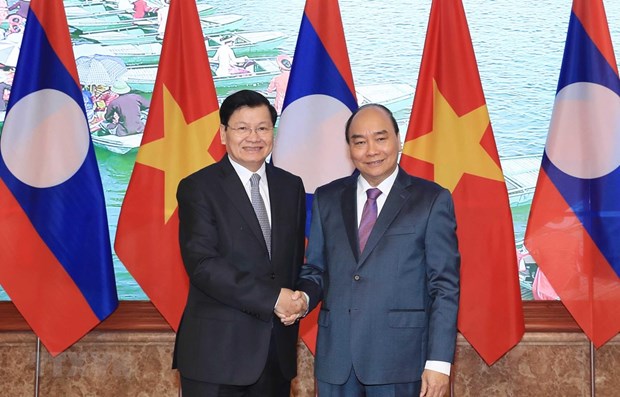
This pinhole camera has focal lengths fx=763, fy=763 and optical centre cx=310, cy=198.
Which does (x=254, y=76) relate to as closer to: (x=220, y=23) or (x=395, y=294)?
(x=220, y=23)

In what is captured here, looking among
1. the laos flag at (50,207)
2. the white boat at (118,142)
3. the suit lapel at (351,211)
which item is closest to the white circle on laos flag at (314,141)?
the white boat at (118,142)

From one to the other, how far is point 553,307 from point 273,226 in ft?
6.76

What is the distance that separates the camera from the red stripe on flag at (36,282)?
3.53 meters

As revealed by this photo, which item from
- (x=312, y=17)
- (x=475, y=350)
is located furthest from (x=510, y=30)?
(x=475, y=350)


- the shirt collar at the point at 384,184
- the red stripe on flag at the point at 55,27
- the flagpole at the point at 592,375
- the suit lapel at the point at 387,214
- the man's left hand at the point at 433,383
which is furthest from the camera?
the flagpole at the point at 592,375

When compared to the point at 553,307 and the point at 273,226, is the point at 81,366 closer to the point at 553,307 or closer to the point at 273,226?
A: the point at 273,226

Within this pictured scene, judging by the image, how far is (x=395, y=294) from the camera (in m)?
2.29

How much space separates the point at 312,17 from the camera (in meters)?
3.74

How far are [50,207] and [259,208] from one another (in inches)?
61.1

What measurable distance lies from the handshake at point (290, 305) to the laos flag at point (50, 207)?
61.1 inches

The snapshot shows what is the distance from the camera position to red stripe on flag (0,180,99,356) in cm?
353

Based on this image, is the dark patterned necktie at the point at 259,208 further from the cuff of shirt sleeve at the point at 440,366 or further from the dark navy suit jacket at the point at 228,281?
the cuff of shirt sleeve at the point at 440,366

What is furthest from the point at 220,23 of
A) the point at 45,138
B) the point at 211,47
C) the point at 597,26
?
the point at 597,26

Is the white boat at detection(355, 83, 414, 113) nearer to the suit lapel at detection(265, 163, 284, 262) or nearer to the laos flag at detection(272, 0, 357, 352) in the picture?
the laos flag at detection(272, 0, 357, 352)
